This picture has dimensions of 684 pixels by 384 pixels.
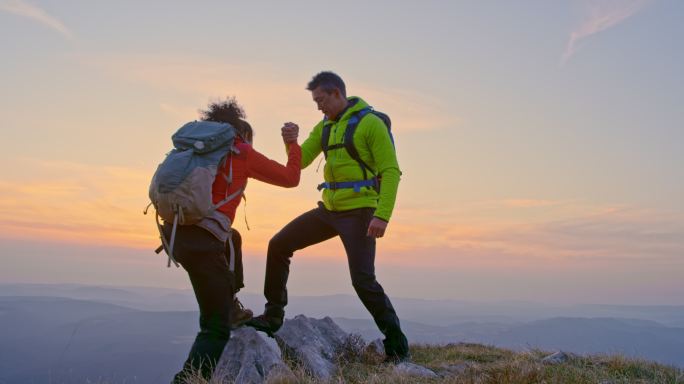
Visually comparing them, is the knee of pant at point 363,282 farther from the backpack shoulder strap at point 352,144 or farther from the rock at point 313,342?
the backpack shoulder strap at point 352,144

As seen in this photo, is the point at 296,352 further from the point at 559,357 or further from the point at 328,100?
the point at 559,357

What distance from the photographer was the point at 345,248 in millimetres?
7590

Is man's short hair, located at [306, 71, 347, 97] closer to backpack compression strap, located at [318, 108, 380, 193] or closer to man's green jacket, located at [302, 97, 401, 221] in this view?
man's green jacket, located at [302, 97, 401, 221]

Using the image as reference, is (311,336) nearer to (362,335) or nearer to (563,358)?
(362,335)

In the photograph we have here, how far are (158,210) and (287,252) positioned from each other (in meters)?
2.76

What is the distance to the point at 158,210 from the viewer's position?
18.6 ft

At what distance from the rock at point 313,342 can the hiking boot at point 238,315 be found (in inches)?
25.6

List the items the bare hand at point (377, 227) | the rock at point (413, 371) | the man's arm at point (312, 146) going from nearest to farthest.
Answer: the rock at point (413, 371) < the bare hand at point (377, 227) < the man's arm at point (312, 146)

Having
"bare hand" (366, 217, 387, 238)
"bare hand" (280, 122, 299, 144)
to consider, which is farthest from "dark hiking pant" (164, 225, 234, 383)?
"bare hand" (366, 217, 387, 238)

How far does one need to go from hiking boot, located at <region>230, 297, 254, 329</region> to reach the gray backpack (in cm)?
199

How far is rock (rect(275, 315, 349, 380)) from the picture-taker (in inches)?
289

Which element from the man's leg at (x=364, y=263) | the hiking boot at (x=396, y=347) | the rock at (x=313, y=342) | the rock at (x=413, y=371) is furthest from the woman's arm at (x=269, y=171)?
the hiking boot at (x=396, y=347)

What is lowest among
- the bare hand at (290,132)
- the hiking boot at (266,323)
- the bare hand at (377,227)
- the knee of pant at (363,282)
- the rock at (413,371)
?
the rock at (413,371)

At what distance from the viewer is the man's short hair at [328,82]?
7738mm
